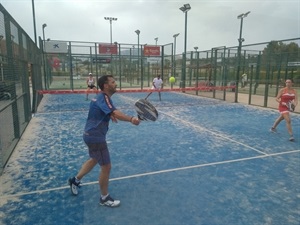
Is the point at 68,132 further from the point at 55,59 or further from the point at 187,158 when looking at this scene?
the point at 55,59

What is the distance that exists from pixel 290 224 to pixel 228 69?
15.8 m

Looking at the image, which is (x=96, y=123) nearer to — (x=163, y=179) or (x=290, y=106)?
(x=163, y=179)

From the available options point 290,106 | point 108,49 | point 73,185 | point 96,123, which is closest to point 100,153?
point 96,123

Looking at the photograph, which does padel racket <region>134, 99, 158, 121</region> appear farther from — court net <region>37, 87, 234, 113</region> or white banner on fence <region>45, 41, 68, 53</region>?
white banner on fence <region>45, 41, 68, 53</region>

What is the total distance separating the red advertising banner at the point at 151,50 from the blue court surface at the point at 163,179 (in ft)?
62.9

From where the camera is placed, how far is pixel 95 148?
381 centimetres

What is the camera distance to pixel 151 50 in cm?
2703

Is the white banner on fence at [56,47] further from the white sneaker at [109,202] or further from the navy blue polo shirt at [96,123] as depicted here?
the white sneaker at [109,202]

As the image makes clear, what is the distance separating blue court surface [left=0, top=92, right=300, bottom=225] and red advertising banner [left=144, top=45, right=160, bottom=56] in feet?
62.9

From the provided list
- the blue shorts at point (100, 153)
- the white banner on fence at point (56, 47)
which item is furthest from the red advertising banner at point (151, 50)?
the blue shorts at point (100, 153)

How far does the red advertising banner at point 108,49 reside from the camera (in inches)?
999

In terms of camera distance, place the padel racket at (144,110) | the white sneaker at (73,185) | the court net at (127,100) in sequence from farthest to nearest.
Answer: the court net at (127,100)
the white sneaker at (73,185)
the padel racket at (144,110)

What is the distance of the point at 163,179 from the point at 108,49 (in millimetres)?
22501

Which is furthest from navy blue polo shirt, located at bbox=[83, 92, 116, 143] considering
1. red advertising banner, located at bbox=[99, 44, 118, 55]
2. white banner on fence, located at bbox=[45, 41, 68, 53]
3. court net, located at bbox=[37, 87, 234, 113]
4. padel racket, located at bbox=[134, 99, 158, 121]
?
red advertising banner, located at bbox=[99, 44, 118, 55]
